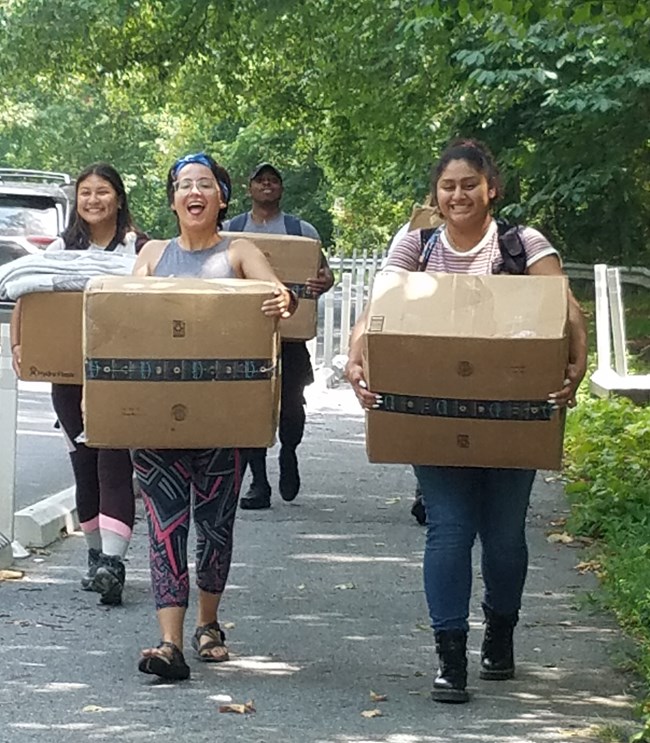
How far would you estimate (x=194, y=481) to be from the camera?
19.0ft

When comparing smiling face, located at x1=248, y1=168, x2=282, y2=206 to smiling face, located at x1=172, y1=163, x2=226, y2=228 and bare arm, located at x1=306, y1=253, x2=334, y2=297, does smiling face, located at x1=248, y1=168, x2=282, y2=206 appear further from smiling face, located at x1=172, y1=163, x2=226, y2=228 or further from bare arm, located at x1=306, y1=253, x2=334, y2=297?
smiling face, located at x1=172, y1=163, x2=226, y2=228

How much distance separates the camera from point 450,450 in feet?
17.5

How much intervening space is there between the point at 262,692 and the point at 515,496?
3.31 ft

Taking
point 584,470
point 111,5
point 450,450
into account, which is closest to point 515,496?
point 450,450

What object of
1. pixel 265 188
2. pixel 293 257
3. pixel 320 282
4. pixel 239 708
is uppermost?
pixel 265 188

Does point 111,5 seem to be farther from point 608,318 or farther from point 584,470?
point 584,470

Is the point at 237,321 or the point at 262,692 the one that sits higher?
the point at 237,321

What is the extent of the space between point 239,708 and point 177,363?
108 centimetres

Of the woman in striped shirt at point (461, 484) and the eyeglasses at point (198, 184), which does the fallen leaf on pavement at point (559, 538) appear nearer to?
the woman in striped shirt at point (461, 484)

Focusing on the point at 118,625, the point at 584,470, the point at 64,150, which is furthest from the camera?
the point at 64,150

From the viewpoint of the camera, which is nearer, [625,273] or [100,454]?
[100,454]

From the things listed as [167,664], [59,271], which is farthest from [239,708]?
[59,271]

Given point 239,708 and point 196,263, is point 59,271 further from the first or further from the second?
point 239,708

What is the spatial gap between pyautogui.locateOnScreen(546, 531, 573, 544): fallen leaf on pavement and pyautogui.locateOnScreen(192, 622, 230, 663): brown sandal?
3.11m
